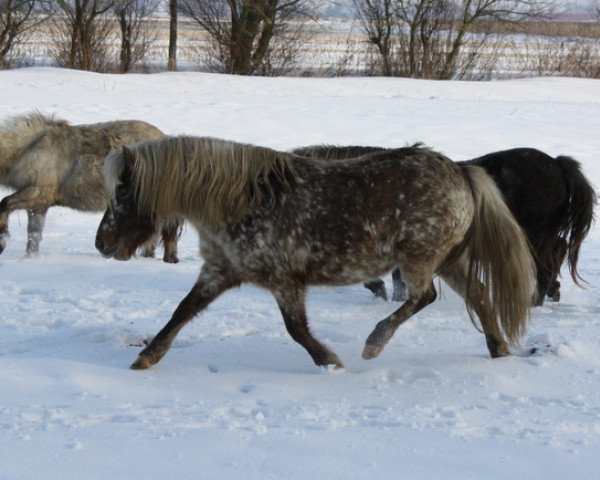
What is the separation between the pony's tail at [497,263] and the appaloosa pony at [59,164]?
14.5 ft

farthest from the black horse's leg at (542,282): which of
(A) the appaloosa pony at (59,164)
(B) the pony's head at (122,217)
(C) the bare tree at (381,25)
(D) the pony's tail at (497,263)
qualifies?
(C) the bare tree at (381,25)

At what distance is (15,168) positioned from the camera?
9.06m

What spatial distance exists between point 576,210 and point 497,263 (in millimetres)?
1978

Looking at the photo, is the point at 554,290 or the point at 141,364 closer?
the point at 141,364

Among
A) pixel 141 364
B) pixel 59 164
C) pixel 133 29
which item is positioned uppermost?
pixel 133 29

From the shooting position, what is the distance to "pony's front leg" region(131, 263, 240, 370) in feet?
16.4

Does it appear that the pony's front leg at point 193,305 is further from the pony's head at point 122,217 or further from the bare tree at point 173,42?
the bare tree at point 173,42

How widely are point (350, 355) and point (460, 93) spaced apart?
55.2 feet

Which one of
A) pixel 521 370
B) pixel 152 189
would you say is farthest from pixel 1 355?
pixel 521 370

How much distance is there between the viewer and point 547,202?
678 cm

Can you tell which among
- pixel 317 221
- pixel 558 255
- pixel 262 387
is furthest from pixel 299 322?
pixel 558 255

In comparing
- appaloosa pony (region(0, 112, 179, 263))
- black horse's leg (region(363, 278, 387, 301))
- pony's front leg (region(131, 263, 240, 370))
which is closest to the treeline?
appaloosa pony (region(0, 112, 179, 263))

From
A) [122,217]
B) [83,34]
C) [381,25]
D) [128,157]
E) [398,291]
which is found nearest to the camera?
[128,157]

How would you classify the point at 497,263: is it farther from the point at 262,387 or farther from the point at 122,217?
the point at 122,217
